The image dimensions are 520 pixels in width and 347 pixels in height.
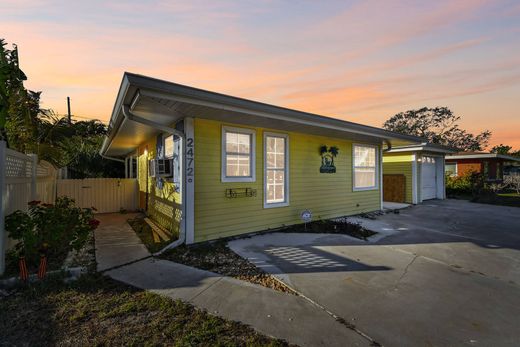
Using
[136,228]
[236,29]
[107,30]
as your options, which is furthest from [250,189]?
[107,30]

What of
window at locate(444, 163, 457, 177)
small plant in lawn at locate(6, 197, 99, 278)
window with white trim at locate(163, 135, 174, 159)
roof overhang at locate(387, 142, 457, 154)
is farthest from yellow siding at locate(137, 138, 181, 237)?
window at locate(444, 163, 457, 177)

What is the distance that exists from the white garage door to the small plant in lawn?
12967mm

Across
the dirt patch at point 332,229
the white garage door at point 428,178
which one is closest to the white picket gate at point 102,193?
the dirt patch at point 332,229

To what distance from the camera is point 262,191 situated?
20.0 feet

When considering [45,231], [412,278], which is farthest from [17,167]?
[412,278]

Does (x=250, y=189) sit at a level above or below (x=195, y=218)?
above

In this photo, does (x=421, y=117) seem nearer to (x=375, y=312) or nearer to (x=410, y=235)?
(x=410, y=235)

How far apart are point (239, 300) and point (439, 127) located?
4112cm

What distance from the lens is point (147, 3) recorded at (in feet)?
17.4

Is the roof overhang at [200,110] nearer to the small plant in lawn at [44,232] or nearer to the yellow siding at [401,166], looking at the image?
the small plant in lawn at [44,232]

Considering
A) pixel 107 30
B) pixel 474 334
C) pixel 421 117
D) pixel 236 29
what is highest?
pixel 421 117

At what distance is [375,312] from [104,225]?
277 inches

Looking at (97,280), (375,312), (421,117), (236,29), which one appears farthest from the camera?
(421,117)

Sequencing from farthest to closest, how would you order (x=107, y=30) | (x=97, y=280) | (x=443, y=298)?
(x=107, y=30)
(x=97, y=280)
(x=443, y=298)
